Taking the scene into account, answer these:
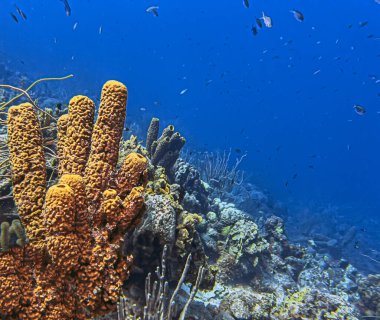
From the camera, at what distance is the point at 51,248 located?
191 cm

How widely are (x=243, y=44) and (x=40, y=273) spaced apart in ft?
442

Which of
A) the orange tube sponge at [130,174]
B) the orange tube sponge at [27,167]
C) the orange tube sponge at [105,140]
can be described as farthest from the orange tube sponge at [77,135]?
the orange tube sponge at [130,174]

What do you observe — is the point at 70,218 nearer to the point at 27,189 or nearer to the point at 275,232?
the point at 27,189

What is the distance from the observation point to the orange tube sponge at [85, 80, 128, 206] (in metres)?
2.26

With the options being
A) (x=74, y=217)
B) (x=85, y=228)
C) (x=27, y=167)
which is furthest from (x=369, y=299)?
(x=27, y=167)

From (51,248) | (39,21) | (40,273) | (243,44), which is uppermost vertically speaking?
(243,44)

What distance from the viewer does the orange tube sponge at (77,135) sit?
7.79 feet

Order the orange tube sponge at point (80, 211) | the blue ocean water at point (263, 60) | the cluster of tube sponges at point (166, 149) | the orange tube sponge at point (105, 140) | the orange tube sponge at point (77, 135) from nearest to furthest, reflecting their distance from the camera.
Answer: the orange tube sponge at point (80, 211), the orange tube sponge at point (105, 140), the orange tube sponge at point (77, 135), the cluster of tube sponges at point (166, 149), the blue ocean water at point (263, 60)

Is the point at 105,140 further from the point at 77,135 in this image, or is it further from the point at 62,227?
the point at 62,227

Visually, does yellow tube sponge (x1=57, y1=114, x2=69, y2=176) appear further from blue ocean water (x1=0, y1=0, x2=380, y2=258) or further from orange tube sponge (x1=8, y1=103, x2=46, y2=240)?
blue ocean water (x1=0, y1=0, x2=380, y2=258)

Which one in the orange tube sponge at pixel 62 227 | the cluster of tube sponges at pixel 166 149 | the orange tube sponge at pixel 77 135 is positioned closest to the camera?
the orange tube sponge at pixel 62 227

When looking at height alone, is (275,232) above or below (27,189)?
above

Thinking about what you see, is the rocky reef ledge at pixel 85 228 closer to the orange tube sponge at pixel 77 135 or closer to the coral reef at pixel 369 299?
the orange tube sponge at pixel 77 135

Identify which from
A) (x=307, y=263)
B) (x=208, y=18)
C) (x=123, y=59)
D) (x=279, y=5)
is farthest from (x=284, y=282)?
(x=208, y=18)
